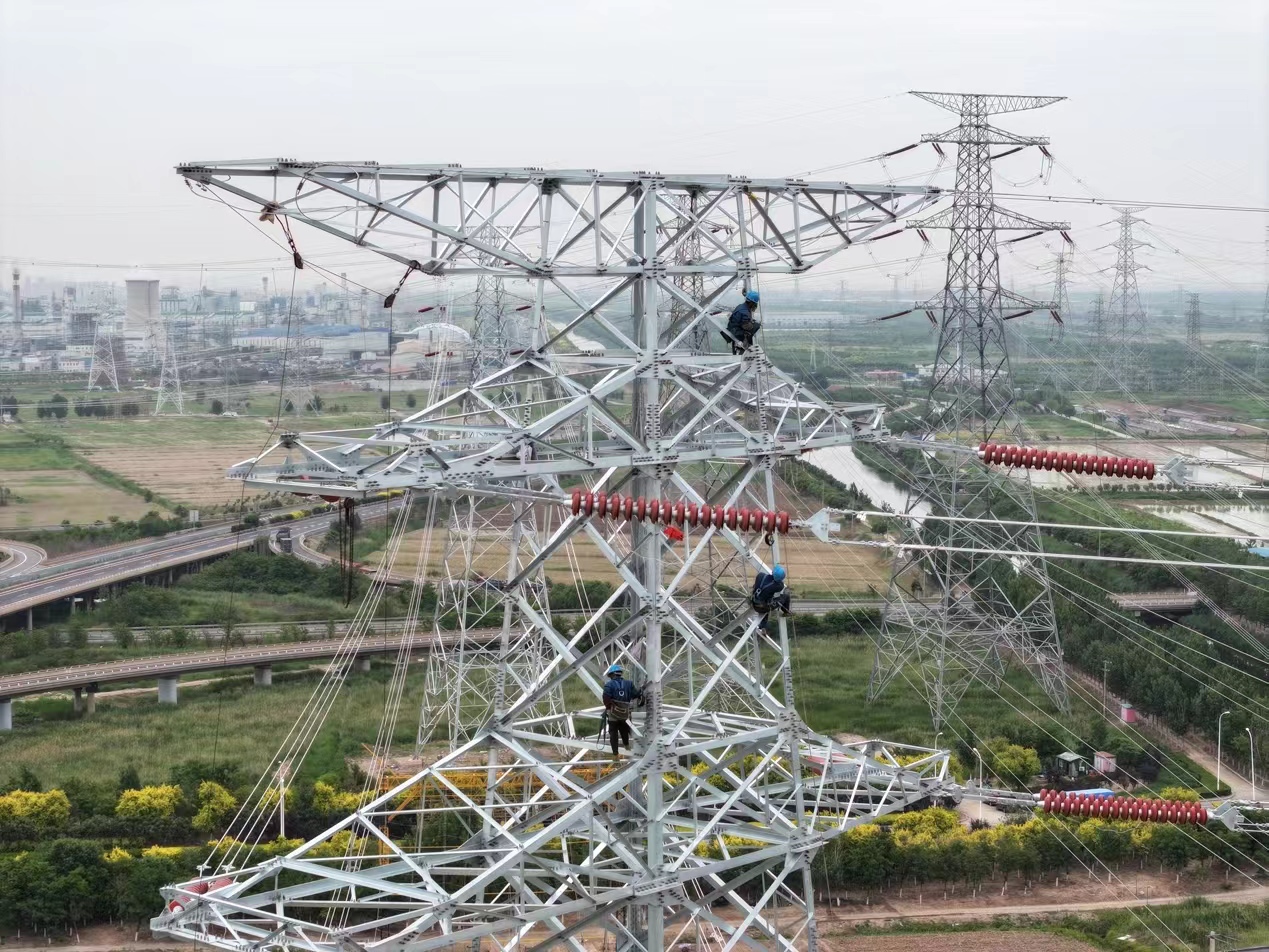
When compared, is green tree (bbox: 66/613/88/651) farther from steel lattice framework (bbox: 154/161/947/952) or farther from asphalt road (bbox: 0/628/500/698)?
steel lattice framework (bbox: 154/161/947/952)

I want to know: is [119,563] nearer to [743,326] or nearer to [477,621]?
[477,621]

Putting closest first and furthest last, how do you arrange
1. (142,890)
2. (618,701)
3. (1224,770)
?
(618,701), (142,890), (1224,770)

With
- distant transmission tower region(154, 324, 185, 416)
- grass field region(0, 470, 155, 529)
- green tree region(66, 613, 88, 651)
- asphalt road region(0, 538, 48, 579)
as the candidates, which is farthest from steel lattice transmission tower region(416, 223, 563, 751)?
distant transmission tower region(154, 324, 185, 416)

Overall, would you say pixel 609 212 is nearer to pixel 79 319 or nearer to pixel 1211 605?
pixel 1211 605

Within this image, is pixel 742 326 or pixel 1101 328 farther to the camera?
pixel 1101 328

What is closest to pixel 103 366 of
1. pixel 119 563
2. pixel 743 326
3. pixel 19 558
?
pixel 19 558

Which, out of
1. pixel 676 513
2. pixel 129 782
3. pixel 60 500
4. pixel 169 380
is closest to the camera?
pixel 676 513

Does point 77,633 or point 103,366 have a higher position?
point 103,366

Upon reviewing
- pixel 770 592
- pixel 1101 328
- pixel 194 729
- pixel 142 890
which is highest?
pixel 1101 328
